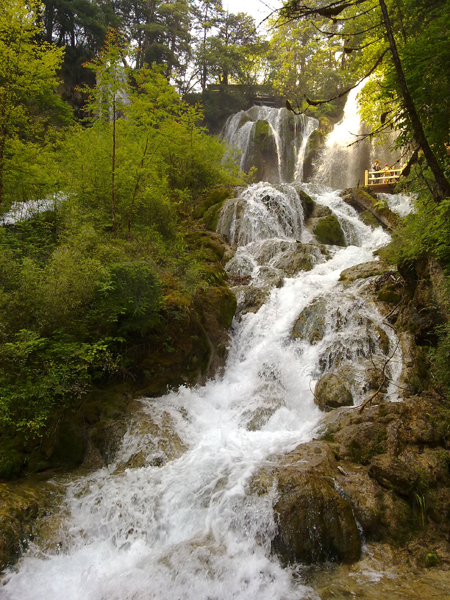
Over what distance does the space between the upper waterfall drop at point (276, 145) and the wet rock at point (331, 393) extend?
19.8 meters

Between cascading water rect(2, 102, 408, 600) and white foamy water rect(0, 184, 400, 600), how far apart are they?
0.02 meters

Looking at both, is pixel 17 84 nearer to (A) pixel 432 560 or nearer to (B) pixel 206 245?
(B) pixel 206 245

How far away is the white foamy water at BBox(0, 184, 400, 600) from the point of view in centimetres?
388

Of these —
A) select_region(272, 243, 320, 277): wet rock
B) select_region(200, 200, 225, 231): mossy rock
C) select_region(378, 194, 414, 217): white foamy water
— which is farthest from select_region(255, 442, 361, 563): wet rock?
select_region(378, 194, 414, 217): white foamy water

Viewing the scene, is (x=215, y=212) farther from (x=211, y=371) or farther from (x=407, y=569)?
(x=407, y=569)

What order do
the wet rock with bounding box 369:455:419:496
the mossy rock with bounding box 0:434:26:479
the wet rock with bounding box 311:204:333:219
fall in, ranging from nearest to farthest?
the wet rock with bounding box 369:455:419:496 → the mossy rock with bounding box 0:434:26:479 → the wet rock with bounding box 311:204:333:219

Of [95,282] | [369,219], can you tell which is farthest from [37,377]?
[369,219]

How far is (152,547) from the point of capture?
14.5ft

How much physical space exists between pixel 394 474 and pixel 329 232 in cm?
1121

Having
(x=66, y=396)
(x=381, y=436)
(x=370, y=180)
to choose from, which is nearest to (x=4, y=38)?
(x=66, y=396)

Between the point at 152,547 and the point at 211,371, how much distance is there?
4.26 m

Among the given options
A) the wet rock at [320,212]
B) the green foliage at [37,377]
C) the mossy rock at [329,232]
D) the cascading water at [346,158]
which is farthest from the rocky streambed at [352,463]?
the cascading water at [346,158]

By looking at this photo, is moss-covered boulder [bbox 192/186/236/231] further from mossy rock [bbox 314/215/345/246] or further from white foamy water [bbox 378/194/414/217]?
white foamy water [bbox 378/194/414/217]

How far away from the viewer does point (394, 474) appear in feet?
15.3
